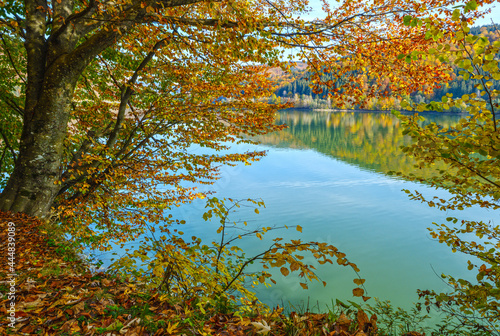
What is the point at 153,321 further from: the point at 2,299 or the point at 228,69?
the point at 228,69

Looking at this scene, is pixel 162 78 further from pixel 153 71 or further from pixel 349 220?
pixel 349 220

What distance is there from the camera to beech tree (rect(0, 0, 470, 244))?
4.83 meters

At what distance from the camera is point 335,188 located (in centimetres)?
1797

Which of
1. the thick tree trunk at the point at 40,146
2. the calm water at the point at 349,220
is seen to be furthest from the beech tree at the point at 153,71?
the calm water at the point at 349,220

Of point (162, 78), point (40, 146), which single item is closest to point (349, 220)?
point (162, 78)

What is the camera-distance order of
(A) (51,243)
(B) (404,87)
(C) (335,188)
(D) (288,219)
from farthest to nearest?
(C) (335,188) → (D) (288,219) → (B) (404,87) → (A) (51,243)

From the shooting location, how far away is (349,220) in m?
12.9

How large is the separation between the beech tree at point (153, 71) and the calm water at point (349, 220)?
497 cm

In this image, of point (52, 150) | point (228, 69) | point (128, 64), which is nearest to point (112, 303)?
point (52, 150)

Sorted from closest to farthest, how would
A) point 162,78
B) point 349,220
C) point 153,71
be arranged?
point 153,71 → point 162,78 → point 349,220

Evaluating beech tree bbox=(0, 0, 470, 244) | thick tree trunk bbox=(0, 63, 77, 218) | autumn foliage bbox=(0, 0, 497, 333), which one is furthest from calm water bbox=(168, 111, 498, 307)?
thick tree trunk bbox=(0, 63, 77, 218)

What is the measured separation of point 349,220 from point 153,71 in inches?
436

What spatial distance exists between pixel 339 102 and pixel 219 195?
11193 millimetres

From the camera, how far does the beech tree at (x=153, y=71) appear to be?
4828mm
